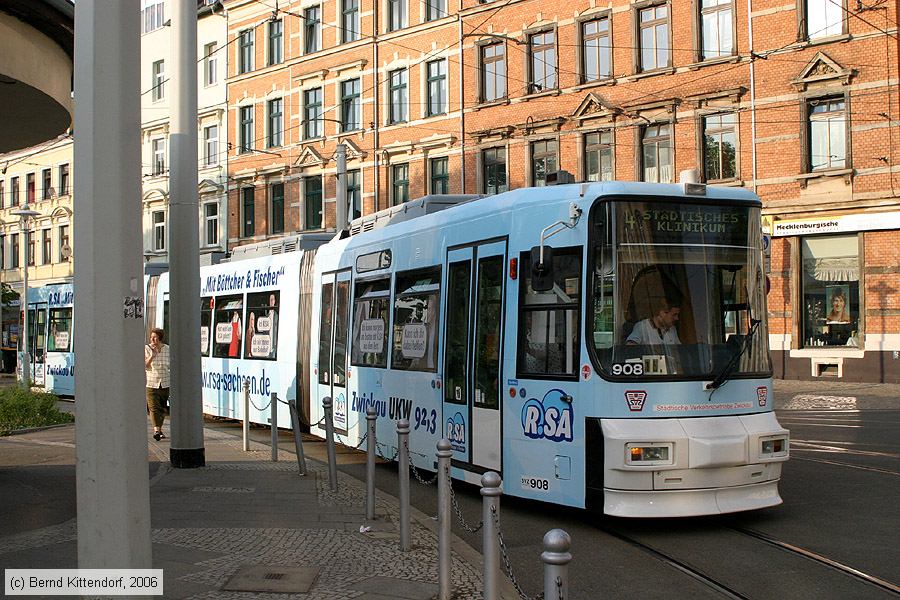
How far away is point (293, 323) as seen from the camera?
17016 millimetres

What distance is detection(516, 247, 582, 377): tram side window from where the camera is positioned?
30.1ft

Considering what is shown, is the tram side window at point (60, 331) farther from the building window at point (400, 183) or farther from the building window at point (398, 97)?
the building window at point (398, 97)

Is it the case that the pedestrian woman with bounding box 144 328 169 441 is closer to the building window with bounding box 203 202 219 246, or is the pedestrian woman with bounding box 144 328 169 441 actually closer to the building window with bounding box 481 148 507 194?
the building window with bounding box 481 148 507 194

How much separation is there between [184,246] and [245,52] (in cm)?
3701

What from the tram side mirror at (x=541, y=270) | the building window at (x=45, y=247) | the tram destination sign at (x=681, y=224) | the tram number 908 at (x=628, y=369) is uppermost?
the building window at (x=45, y=247)

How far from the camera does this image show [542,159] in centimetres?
3441

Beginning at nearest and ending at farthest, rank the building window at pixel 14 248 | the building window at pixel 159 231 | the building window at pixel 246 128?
the building window at pixel 246 128, the building window at pixel 159 231, the building window at pixel 14 248

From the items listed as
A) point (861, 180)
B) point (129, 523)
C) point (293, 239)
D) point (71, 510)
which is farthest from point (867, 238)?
point (129, 523)

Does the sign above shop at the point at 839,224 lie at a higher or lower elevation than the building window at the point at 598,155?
lower

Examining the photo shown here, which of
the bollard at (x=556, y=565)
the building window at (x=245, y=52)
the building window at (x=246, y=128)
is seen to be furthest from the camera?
the building window at (x=245, y=52)

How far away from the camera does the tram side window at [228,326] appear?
773 inches

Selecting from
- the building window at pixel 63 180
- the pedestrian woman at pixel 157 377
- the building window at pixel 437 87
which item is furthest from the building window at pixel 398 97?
the building window at pixel 63 180

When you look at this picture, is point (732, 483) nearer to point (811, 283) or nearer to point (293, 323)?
point (293, 323)

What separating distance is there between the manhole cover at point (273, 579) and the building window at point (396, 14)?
1360 inches
